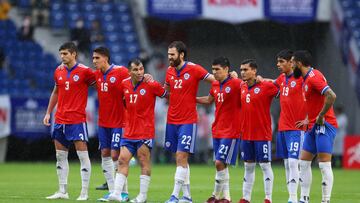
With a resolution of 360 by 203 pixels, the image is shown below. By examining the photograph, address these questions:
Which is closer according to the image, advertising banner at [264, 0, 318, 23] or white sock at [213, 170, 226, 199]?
white sock at [213, 170, 226, 199]

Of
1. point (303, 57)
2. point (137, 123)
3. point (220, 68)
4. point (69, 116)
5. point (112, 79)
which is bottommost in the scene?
point (137, 123)

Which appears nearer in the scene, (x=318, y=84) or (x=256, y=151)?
(x=318, y=84)

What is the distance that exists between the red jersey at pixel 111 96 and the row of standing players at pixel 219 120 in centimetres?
40

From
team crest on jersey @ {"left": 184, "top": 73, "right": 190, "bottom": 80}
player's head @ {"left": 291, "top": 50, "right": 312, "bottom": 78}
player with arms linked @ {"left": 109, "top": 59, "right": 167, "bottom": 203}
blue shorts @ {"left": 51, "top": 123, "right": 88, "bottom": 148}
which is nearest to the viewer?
player's head @ {"left": 291, "top": 50, "right": 312, "bottom": 78}

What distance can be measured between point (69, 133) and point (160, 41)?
20.2 metres

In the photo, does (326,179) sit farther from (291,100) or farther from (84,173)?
(84,173)

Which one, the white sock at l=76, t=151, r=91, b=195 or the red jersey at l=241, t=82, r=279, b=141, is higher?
the red jersey at l=241, t=82, r=279, b=141

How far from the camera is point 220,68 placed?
56.1 feet

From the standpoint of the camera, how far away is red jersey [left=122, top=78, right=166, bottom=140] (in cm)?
1680

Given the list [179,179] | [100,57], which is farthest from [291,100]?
[100,57]

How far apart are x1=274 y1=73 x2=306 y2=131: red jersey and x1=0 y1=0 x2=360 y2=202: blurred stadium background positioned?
1490 cm

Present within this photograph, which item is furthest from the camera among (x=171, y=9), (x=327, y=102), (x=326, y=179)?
(x=171, y=9)

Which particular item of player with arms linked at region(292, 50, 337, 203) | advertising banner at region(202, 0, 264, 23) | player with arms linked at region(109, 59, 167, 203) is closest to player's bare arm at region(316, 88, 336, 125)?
player with arms linked at region(292, 50, 337, 203)

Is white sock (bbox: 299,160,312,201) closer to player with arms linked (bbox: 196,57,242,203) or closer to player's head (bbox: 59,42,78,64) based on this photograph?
player with arms linked (bbox: 196,57,242,203)
